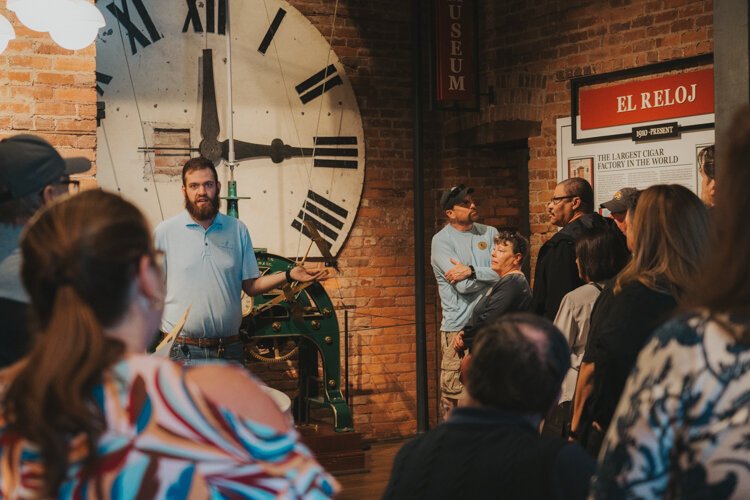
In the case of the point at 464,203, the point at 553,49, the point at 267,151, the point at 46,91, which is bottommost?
the point at 464,203

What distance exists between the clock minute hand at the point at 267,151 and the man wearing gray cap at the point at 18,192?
4597mm

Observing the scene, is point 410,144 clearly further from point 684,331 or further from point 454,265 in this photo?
point 684,331

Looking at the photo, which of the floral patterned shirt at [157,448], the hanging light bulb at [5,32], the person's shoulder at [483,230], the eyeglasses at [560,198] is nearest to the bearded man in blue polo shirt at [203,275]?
the hanging light bulb at [5,32]

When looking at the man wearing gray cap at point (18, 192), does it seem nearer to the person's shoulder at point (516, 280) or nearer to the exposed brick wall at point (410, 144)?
the person's shoulder at point (516, 280)

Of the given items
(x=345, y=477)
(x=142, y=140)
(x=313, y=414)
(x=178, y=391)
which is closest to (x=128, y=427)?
(x=178, y=391)

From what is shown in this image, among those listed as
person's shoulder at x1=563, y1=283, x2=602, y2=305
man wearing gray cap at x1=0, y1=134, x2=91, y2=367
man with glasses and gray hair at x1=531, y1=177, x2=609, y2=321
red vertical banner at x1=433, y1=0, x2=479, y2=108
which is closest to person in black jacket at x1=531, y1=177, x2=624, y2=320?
man with glasses and gray hair at x1=531, y1=177, x2=609, y2=321

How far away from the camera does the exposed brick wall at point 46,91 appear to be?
4934 mm

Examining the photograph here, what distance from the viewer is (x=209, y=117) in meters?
6.93

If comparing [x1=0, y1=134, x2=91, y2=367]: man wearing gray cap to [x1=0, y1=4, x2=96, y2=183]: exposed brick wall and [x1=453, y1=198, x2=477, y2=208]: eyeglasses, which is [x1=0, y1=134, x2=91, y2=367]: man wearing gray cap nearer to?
[x1=0, y1=4, x2=96, y2=183]: exposed brick wall

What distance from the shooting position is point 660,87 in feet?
20.5

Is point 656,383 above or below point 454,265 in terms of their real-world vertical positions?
above

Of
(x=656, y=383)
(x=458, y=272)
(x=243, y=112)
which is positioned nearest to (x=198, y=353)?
(x=458, y=272)

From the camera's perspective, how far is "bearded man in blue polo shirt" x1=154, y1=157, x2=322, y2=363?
4.78 metres

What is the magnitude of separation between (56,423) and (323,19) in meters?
6.31
